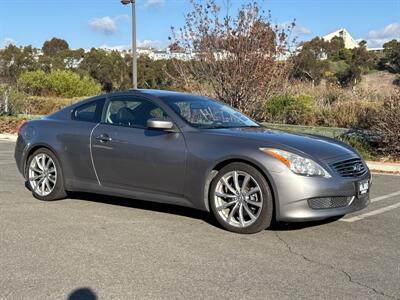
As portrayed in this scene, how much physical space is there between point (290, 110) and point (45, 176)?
33.6 ft

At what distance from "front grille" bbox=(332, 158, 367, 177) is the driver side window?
203cm

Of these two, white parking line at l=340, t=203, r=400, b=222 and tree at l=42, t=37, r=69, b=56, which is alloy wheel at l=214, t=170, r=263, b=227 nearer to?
white parking line at l=340, t=203, r=400, b=222

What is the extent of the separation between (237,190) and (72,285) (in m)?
2.12

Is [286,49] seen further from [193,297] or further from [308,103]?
[193,297]

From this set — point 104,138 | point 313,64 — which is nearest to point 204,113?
point 104,138

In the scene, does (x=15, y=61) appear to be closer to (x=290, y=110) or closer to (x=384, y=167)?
(x=290, y=110)

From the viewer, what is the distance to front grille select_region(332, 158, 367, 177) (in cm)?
577

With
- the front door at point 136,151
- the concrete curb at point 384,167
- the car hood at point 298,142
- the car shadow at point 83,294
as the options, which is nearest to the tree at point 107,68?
the concrete curb at point 384,167

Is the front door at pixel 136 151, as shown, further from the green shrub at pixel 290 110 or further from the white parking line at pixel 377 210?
the green shrub at pixel 290 110

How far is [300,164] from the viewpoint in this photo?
5641mm

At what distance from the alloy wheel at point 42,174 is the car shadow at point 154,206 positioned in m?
0.43

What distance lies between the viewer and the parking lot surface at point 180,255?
4.30 m

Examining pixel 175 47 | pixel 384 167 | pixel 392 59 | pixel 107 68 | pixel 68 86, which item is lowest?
pixel 384 167

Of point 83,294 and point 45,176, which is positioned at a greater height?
point 45,176
